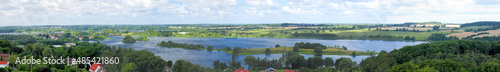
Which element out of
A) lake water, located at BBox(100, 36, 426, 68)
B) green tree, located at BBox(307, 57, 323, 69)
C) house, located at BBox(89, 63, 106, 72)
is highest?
house, located at BBox(89, 63, 106, 72)

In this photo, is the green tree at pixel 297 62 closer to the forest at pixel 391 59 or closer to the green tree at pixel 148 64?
the forest at pixel 391 59

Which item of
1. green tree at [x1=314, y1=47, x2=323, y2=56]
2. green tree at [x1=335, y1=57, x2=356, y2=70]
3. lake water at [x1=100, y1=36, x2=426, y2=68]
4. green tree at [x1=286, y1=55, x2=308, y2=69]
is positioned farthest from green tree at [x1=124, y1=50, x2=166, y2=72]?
green tree at [x1=314, y1=47, x2=323, y2=56]

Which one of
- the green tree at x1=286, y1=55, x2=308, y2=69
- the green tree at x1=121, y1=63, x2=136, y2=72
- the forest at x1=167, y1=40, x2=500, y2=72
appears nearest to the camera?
the green tree at x1=121, y1=63, x2=136, y2=72

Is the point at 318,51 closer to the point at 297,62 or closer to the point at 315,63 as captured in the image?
the point at 315,63

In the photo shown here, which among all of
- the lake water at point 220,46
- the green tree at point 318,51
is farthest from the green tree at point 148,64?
the green tree at point 318,51

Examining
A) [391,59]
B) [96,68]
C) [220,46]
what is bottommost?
[220,46]

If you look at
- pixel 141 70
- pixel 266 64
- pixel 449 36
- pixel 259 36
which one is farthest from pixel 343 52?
pixel 259 36

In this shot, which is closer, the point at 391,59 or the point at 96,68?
the point at 96,68

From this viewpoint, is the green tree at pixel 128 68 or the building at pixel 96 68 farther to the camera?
the building at pixel 96 68

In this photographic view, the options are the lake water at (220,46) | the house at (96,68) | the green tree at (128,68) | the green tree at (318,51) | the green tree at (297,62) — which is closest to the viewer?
the green tree at (128,68)

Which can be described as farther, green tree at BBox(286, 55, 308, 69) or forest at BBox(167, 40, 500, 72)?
green tree at BBox(286, 55, 308, 69)

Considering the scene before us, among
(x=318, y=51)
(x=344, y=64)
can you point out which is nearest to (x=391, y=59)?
(x=344, y=64)

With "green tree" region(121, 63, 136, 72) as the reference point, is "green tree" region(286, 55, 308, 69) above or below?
below

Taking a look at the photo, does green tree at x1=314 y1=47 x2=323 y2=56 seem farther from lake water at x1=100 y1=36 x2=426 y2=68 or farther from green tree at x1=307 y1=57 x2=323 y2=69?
green tree at x1=307 y1=57 x2=323 y2=69
